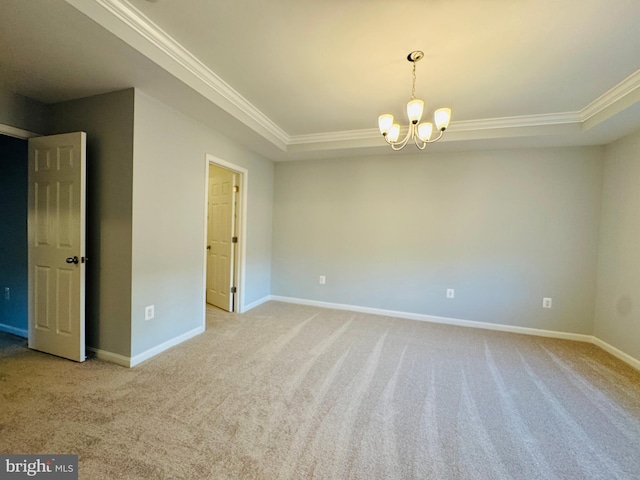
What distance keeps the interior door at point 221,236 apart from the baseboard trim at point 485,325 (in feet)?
3.20

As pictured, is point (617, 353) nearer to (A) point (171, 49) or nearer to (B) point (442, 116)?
(B) point (442, 116)

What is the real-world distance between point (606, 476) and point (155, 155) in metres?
3.89

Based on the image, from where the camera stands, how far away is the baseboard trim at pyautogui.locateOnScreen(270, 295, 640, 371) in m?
2.89

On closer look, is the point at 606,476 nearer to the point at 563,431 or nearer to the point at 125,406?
the point at 563,431

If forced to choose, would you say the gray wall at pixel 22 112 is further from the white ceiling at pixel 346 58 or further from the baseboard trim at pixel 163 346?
the baseboard trim at pixel 163 346

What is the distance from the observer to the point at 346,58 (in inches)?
82.0

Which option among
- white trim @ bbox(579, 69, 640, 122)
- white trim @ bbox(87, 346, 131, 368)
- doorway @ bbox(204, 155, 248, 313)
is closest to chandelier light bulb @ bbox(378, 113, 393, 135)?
white trim @ bbox(579, 69, 640, 122)

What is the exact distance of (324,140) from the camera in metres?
3.76

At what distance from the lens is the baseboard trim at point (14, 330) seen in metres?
2.94

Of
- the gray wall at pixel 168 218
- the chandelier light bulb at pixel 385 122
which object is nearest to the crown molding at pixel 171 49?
the gray wall at pixel 168 218

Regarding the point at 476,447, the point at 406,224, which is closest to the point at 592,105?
the point at 406,224

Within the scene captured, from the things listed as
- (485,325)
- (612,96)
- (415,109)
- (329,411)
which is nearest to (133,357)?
(329,411)

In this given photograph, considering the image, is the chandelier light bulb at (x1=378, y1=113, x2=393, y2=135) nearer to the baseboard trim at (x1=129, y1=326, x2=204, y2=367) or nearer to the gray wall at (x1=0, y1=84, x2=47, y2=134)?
the baseboard trim at (x1=129, y1=326, x2=204, y2=367)

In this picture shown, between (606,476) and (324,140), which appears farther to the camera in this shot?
(324,140)
